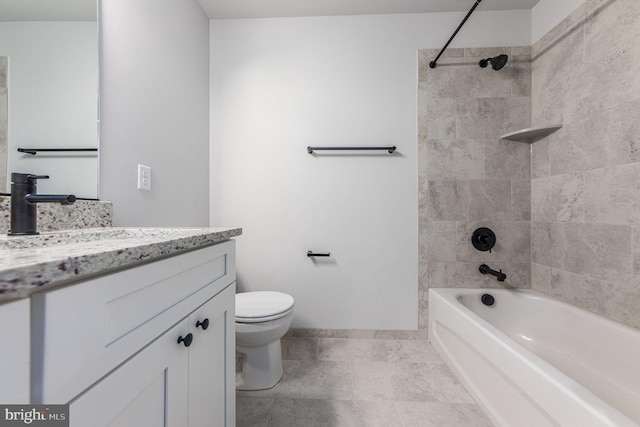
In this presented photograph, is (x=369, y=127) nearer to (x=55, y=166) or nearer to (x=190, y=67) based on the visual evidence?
(x=190, y=67)

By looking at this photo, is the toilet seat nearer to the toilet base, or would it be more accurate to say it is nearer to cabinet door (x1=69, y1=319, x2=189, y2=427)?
the toilet base

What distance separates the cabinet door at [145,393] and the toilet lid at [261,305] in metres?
0.62

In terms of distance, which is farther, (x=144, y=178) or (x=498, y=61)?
(x=498, y=61)

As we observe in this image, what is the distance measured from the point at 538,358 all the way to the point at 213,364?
1192 millimetres

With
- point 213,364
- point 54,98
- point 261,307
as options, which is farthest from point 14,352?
point 261,307

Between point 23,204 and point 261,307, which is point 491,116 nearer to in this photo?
point 261,307

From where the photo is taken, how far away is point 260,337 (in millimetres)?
1258

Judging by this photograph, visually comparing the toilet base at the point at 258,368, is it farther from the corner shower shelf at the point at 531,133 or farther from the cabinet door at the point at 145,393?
the corner shower shelf at the point at 531,133

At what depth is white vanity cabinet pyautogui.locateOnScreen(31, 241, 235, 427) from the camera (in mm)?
331

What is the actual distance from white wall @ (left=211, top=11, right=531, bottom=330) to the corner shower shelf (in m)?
0.63

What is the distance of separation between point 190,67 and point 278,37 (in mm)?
683

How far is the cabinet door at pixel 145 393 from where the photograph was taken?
0.39 m

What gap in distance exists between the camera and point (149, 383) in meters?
0.51

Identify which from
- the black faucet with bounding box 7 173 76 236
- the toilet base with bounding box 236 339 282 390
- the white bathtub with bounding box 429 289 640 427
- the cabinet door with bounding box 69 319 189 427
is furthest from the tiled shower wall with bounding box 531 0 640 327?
the black faucet with bounding box 7 173 76 236
